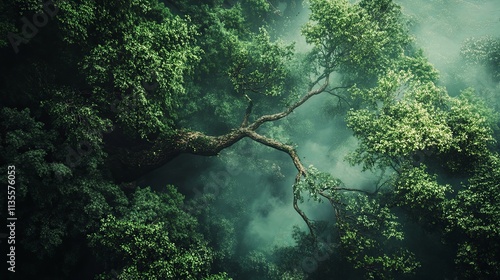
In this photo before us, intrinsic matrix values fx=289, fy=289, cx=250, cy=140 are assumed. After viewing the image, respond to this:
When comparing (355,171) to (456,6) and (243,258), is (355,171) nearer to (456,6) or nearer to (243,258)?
(243,258)

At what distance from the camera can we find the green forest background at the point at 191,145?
38.4 ft

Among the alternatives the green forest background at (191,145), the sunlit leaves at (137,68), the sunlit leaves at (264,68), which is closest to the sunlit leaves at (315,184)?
the green forest background at (191,145)

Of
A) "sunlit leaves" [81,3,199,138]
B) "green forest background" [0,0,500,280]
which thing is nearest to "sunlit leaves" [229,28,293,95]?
"green forest background" [0,0,500,280]

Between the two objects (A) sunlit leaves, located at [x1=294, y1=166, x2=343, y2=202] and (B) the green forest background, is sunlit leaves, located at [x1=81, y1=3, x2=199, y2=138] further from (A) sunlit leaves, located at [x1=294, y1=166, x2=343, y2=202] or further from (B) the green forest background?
(A) sunlit leaves, located at [x1=294, y1=166, x2=343, y2=202]

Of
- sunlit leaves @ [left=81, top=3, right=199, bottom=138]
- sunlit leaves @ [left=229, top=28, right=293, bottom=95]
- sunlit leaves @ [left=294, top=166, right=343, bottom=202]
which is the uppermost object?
sunlit leaves @ [left=229, top=28, right=293, bottom=95]

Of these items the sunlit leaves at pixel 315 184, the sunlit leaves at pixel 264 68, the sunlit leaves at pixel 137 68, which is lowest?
the sunlit leaves at pixel 315 184

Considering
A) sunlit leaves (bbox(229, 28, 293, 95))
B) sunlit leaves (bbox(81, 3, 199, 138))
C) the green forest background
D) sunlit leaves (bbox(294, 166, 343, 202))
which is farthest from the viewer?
sunlit leaves (bbox(229, 28, 293, 95))

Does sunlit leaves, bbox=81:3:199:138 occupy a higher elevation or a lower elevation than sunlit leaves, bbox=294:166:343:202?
higher

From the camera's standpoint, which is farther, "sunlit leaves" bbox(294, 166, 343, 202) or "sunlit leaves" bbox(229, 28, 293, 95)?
"sunlit leaves" bbox(229, 28, 293, 95)

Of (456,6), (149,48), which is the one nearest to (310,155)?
(149,48)

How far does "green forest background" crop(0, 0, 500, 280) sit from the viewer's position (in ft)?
38.4

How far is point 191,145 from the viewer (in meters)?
16.6

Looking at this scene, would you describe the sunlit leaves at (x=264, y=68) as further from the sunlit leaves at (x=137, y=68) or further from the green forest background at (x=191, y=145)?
the sunlit leaves at (x=137, y=68)

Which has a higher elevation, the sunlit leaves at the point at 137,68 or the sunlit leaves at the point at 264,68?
the sunlit leaves at the point at 264,68
